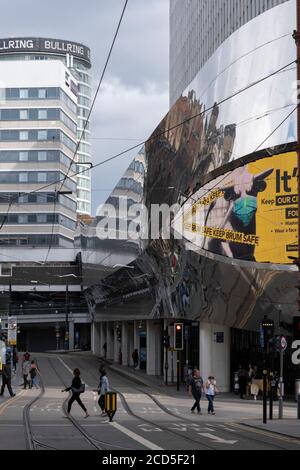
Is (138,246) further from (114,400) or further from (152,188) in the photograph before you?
(114,400)

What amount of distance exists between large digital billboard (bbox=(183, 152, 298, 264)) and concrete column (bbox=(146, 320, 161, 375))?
1891cm

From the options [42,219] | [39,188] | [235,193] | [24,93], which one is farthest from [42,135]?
[235,193]

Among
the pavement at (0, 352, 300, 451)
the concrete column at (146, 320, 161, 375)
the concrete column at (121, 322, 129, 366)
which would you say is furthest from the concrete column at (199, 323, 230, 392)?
the concrete column at (121, 322, 129, 366)

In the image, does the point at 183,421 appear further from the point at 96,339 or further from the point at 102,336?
the point at 96,339

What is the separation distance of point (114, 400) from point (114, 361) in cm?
5406

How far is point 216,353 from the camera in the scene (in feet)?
151

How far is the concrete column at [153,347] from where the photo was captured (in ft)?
200

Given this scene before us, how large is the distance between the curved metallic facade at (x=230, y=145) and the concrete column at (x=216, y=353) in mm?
1069

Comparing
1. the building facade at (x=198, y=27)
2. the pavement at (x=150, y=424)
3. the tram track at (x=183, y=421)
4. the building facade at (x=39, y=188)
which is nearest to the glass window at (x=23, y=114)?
the building facade at (x=39, y=188)

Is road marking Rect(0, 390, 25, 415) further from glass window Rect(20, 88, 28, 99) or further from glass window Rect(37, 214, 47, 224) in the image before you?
glass window Rect(20, 88, 28, 99)

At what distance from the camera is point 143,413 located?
3312 cm

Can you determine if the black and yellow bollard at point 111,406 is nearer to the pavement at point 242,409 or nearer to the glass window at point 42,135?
the pavement at point 242,409

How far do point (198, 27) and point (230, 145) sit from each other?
73.0 metres

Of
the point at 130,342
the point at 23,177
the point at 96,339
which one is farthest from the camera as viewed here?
the point at 23,177
